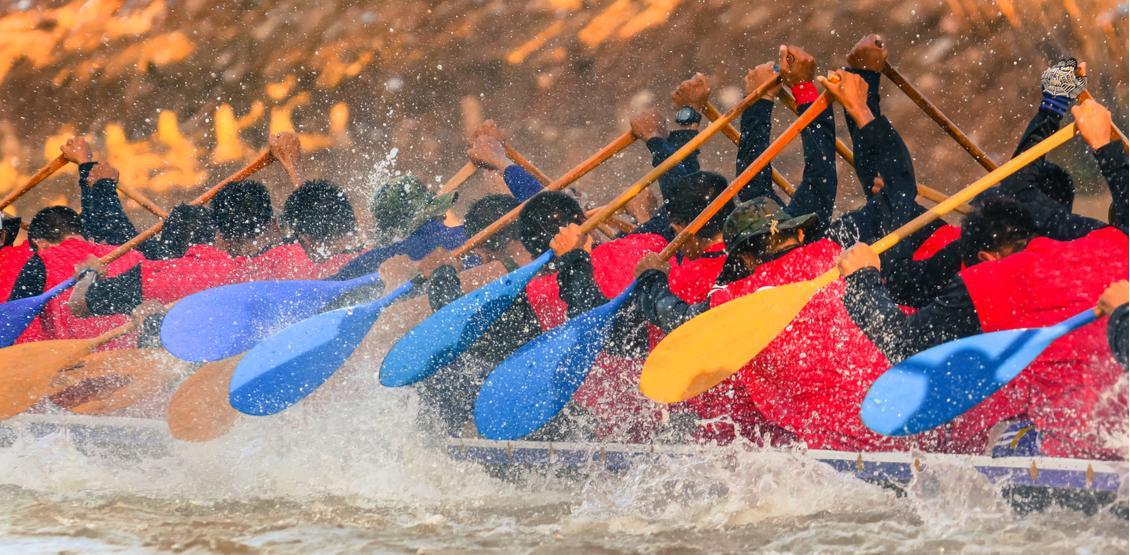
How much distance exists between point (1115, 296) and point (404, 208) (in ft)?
8.27

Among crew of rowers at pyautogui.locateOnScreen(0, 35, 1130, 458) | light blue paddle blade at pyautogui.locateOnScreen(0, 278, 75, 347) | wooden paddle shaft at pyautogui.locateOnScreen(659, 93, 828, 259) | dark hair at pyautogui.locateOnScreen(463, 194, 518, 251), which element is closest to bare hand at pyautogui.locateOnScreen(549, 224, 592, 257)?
crew of rowers at pyautogui.locateOnScreen(0, 35, 1130, 458)

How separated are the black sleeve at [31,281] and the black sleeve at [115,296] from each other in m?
0.49

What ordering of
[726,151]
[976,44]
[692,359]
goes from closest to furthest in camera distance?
[692,359]
[976,44]
[726,151]

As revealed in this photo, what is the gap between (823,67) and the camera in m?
7.40

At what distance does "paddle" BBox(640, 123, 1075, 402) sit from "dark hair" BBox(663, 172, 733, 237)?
1.81 ft

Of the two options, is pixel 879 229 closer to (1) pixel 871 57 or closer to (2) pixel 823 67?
(1) pixel 871 57

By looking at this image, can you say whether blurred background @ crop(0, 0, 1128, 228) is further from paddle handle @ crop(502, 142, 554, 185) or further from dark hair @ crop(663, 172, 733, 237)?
dark hair @ crop(663, 172, 733, 237)

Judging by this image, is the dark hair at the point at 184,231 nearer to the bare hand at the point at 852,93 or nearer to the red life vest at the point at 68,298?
the red life vest at the point at 68,298

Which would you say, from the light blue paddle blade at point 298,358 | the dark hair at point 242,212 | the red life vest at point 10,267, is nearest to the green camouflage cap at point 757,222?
the light blue paddle blade at point 298,358

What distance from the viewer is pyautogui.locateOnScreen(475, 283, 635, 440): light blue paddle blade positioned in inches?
121

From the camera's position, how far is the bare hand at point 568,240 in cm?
323

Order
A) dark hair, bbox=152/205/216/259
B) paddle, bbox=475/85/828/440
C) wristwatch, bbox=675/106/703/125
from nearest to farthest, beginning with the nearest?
1. paddle, bbox=475/85/828/440
2. wristwatch, bbox=675/106/703/125
3. dark hair, bbox=152/205/216/259

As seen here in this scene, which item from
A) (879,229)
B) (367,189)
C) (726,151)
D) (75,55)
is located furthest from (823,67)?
(75,55)

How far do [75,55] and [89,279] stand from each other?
6.13 m
